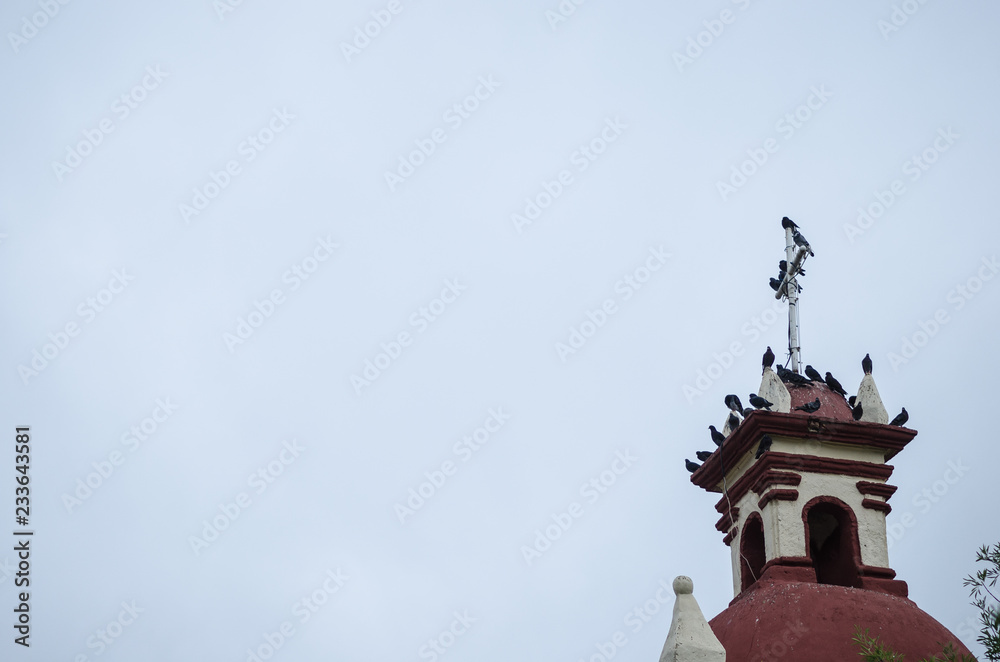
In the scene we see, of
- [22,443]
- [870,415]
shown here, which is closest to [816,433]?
[870,415]

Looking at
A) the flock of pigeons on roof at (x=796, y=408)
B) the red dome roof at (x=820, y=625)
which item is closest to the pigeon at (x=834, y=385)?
the flock of pigeons on roof at (x=796, y=408)

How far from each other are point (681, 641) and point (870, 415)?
4.57m

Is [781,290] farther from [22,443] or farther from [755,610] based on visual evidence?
[22,443]

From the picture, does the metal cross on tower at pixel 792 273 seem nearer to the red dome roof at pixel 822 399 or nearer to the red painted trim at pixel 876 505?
the red dome roof at pixel 822 399

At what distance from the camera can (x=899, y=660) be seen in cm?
Result: 1434

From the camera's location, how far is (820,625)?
15047 mm

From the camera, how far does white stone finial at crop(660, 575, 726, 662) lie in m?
14.2

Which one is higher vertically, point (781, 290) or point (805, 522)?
point (781, 290)

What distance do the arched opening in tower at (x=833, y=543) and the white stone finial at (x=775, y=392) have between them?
128 centimetres

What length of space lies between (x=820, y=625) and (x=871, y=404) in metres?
3.38

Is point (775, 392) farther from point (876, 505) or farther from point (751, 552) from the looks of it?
point (751, 552)

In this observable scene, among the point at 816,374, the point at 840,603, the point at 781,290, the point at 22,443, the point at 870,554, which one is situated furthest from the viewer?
the point at 22,443

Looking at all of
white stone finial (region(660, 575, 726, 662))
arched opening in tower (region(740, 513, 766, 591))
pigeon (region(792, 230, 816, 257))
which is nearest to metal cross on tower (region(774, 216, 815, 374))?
pigeon (region(792, 230, 816, 257))

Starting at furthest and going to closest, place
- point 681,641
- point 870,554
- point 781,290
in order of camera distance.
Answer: point 781,290
point 870,554
point 681,641
